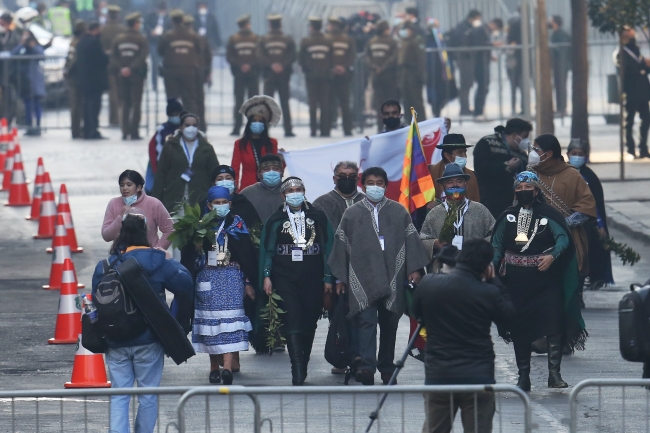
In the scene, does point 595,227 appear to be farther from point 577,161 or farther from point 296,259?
point 296,259

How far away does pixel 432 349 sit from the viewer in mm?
7820

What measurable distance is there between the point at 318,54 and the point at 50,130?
5904 mm

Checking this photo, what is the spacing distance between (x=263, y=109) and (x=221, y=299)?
145 inches

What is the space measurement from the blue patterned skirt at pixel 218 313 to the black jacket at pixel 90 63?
53.1 feet

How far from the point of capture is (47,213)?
17656 millimetres

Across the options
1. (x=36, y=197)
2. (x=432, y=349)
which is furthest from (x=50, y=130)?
(x=432, y=349)

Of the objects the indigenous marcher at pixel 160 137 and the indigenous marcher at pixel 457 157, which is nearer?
the indigenous marcher at pixel 457 157

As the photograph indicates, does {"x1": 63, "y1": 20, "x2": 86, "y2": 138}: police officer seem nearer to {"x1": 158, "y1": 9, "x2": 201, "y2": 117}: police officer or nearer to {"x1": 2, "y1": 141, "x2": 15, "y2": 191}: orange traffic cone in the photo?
{"x1": 158, "y1": 9, "x2": 201, "y2": 117}: police officer

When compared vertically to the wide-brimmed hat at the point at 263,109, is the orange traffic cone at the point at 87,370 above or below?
below

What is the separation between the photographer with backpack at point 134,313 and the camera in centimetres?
842

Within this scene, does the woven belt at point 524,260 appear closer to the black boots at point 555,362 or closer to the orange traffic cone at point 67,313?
the black boots at point 555,362

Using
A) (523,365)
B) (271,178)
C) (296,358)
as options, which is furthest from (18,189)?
(523,365)

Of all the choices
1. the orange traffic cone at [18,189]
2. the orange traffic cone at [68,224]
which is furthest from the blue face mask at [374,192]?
the orange traffic cone at [18,189]

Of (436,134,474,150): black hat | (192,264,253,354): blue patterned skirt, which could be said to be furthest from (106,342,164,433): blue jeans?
(436,134,474,150): black hat
